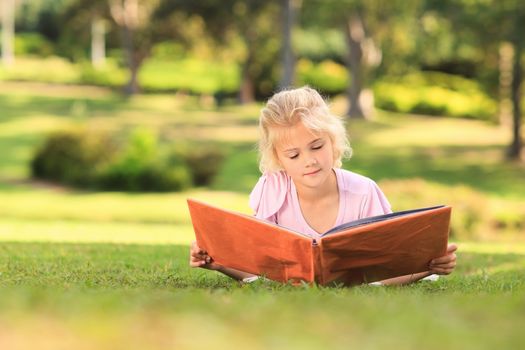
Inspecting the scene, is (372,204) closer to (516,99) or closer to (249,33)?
(516,99)

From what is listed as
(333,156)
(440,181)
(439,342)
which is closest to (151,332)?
(439,342)

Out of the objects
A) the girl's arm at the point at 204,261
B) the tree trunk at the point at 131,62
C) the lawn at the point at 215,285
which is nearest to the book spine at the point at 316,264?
the lawn at the point at 215,285

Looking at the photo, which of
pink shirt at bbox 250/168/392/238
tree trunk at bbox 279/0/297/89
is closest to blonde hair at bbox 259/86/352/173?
pink shirt at bbox 250/168/392/238

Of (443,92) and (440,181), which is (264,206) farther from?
(443,92)

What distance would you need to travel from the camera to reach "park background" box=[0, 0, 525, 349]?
9.75ft

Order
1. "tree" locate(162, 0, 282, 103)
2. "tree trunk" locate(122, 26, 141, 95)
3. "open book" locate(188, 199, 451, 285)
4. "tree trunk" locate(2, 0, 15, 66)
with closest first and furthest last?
"open book" locate(188, 199, 451, 285) < "tree" locate(162, 0, 282, 103) < "tree trunk" locate(122, 26, 141, 95) < "tree trunk" locate(2, 0, 15, 66)

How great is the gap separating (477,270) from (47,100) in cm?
3716

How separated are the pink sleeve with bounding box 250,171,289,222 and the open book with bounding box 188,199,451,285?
610 mm

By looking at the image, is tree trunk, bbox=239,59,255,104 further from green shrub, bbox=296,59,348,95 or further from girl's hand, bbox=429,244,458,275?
girl's hand, bbox=429,244,458,275

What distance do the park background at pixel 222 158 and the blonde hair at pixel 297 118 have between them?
81 cm

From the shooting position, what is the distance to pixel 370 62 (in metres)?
40.9

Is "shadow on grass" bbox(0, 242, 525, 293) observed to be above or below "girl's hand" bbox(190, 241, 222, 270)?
below

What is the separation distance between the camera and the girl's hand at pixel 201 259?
5.34 metres

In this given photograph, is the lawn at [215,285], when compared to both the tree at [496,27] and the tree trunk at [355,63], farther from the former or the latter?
the tree trunk at [355,63]
